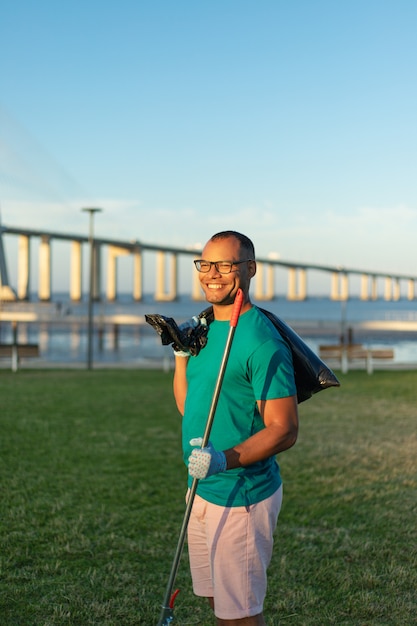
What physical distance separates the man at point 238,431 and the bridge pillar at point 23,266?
74.9 meters

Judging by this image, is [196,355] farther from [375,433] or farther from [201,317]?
[375,433]

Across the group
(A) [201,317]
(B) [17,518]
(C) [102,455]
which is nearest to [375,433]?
(C) [102,455]

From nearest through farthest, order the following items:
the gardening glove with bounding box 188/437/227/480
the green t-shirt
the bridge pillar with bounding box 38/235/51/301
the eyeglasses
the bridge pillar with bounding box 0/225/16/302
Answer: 1. the gardening glove with bounding box 188/437/227/480
2. the green t-shirt
3. the eyeglasses
4. the bridge pillar with bounding box 0/225/16/302
5. the bridge pillar with bounding box 38/235/51/301

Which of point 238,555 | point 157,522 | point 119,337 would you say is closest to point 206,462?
point 238,555

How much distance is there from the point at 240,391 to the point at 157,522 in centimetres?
336

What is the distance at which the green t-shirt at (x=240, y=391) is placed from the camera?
2.34 m

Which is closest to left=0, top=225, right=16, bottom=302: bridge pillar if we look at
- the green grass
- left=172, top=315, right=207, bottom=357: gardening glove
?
the green grass

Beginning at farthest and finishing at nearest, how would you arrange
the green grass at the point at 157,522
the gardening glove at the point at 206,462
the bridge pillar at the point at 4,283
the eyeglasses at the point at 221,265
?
the bridge pillar at the point at 4,283, the green grass at the point at 157,522, the eyeglasses at the point at 221,265, the gardening glove at the point at 206,462

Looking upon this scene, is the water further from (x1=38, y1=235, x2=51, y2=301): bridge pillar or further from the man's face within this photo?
the man's face

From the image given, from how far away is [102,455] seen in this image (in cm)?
800

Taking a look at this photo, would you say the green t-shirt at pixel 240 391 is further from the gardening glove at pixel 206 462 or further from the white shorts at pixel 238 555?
the gardening glove at pixel 206 462

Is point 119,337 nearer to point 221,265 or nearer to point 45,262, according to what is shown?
point 45,262

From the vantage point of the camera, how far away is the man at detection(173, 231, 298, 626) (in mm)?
2334

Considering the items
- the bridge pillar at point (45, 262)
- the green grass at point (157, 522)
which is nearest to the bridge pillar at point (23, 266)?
the bridge pillar at point (45, 262)
